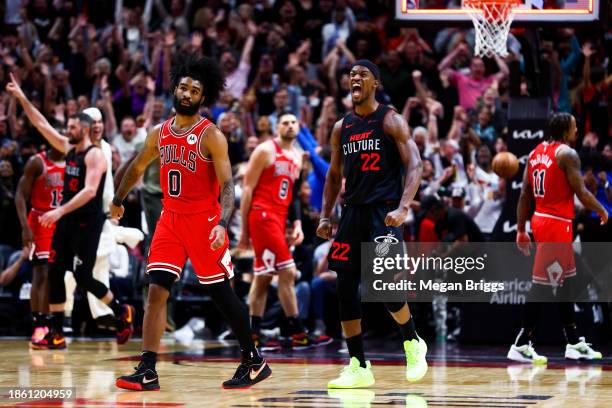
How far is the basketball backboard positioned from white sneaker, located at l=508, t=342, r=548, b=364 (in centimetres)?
323

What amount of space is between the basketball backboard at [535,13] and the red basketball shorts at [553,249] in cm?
204

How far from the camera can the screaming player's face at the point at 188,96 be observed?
7547 mm

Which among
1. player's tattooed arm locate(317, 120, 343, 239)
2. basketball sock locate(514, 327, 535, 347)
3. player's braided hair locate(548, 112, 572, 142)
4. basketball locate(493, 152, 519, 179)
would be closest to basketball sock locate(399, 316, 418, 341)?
player's tattooed arm locate(317, 120, 343, 239)

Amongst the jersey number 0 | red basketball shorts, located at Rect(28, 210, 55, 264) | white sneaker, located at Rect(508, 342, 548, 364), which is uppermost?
the jersey number 0

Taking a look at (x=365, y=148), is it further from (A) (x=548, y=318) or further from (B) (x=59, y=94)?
(B) (x=59, y=94)

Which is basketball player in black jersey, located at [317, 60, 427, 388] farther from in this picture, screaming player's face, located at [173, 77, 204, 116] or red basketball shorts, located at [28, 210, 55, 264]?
red basketball shorts, located at [28, 210, 55, 264]

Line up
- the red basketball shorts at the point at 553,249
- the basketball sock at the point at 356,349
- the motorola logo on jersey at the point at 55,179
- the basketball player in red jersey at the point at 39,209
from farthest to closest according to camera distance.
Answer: the motorola logo on jersey at the point at 55,179 → the basketball player in red jersey at the point at 39,209 → the red basketball shorts at the point at 553,249 → the basketball sock at the point at 356,349

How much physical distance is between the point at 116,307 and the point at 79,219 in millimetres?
977

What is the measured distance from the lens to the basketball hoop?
10.7m

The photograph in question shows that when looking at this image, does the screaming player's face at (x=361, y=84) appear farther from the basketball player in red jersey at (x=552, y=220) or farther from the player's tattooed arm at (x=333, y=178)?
the basketball player in red jersey at (x=552, y=220)

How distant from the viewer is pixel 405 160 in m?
7.64

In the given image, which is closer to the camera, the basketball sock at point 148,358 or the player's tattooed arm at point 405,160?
the basketball sock at point 148,358

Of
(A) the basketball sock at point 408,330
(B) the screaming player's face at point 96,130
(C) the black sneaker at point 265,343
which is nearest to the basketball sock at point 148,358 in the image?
(A) the basketball sock at point 408,330

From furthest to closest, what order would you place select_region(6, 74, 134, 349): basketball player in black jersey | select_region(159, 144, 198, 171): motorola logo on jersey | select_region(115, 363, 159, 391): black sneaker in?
select_region(6, 74, 134, 349): basketball player in black jersey → select_region(159, 144, 198, 171): motorola logo on jersey → select_region(115, 363, 159, 391): black sneaker
